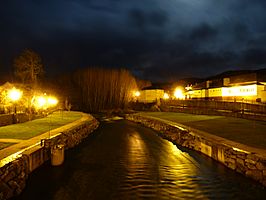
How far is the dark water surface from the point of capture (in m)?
7.14

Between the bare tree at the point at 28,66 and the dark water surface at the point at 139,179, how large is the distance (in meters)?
23.6

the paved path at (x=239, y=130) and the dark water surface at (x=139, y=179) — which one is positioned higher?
the paved path at (x=239, y=130)

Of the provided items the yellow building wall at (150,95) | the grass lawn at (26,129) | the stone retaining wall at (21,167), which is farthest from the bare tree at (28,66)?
the yellow building wall at (150,95)

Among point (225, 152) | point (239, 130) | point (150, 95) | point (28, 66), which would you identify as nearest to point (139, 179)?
point (225, 152)

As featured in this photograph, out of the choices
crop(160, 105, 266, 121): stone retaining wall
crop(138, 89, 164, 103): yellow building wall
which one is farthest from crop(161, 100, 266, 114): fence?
crop(138, 89, 164, 103): yellow building wall

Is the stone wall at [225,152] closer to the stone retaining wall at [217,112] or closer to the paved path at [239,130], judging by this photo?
the paved path at [239,130]

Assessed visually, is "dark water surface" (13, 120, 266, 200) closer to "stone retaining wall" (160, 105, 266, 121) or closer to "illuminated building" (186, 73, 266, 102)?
"stone retaining wall" (160, 105, 266, 121)

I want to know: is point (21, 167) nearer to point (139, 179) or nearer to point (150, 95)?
point (139, 179)

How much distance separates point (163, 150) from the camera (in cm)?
1362

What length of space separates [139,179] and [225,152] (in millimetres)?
3631

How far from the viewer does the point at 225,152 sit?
9477 mm

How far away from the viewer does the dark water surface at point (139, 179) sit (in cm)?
714

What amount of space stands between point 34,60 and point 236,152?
30.0m

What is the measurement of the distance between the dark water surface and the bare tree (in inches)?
929
